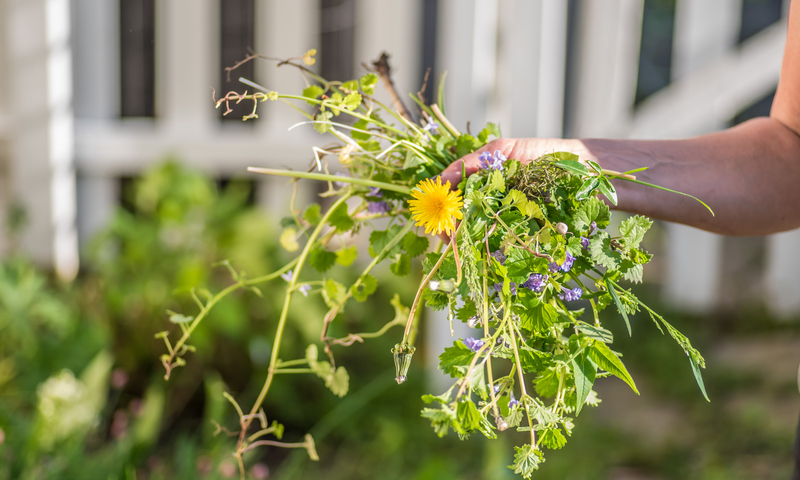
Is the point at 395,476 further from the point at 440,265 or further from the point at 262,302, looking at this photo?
the point at 440,265

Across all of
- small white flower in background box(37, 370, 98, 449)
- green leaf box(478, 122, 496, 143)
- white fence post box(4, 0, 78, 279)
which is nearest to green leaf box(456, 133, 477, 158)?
green leaf box(478, 122, 496, 143)

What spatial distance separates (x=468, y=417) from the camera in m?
0.65

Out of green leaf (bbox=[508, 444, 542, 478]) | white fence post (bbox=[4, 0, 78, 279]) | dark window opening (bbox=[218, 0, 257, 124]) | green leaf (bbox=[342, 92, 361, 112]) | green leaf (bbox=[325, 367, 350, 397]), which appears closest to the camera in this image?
green leaf (bbox=[508, 444, 542, 478])

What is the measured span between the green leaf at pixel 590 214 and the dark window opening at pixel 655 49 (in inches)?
230

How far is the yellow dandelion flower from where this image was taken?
0.65m

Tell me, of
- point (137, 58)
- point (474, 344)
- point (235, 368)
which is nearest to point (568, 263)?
point (474, 344)

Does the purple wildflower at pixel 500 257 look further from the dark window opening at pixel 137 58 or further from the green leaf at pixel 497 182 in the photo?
the dark window opening at pixel 137 58

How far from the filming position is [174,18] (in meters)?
3.26

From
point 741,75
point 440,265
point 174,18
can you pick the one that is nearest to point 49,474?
point 440,265

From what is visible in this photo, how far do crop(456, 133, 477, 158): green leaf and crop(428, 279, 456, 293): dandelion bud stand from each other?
0.81 feet

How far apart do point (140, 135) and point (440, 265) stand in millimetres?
3003

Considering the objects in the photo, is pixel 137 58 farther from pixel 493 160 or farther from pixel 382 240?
pixel 493 160

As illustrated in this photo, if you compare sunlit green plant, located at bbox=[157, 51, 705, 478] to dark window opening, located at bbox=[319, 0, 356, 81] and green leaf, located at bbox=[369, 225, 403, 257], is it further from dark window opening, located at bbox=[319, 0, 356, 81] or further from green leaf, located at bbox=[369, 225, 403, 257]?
dark window opening, located at bbox=[319, 0, 356, 81]

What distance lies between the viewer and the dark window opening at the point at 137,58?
11.2ft
